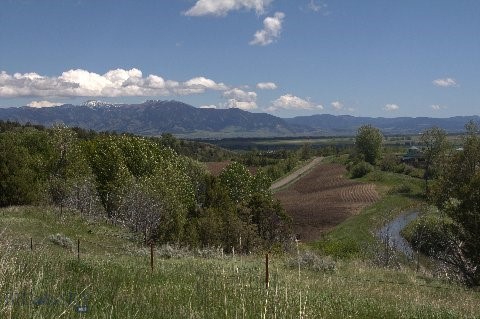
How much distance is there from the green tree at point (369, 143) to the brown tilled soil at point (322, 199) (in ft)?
23.8

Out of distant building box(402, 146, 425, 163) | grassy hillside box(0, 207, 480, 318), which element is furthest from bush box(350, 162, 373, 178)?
grassy hillside box(0, 207, 480, 318)

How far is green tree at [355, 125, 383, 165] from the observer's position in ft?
411

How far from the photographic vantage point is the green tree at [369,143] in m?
125

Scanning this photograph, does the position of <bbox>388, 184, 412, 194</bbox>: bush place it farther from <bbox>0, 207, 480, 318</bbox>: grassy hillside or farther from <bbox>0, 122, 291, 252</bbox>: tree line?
<bbox>0, 207, 480, 318</bbox>: grassy hillside

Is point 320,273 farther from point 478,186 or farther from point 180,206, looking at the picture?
point 180,206

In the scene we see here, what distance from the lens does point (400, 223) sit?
66.8m

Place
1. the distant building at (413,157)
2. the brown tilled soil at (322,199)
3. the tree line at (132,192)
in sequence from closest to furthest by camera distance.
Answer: the tree line at (132,192), the brown tilled soil at (322,199), the distant building at (413,157)

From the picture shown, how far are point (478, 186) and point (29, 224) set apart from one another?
23.6 metres

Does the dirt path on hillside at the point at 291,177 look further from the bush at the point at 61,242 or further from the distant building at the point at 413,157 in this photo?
the bush at the point at 61,242

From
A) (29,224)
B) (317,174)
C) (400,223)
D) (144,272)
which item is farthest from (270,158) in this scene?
(144,272)

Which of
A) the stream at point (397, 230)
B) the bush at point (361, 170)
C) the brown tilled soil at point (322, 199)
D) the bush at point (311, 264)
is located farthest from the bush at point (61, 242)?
the bush at point (361, 170)

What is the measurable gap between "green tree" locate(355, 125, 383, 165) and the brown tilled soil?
725 centimetres

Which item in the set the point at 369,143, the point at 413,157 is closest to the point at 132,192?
the point at 369,143

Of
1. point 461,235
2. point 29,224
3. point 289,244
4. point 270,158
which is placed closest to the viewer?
point 461,235
